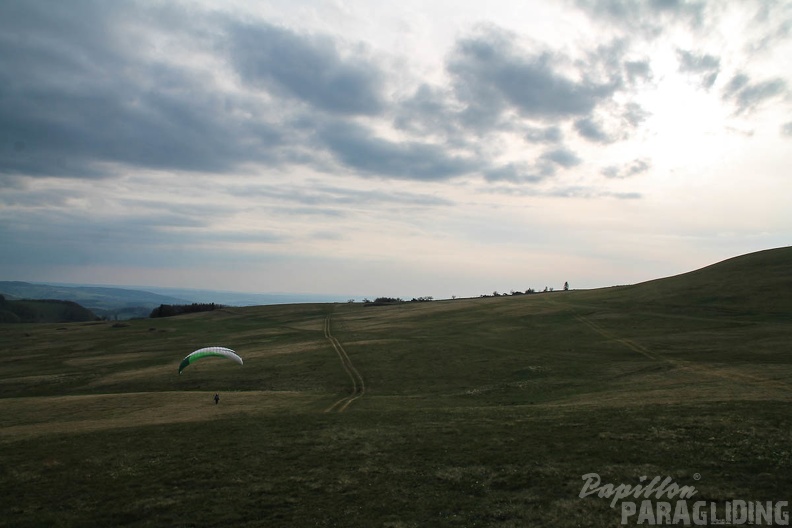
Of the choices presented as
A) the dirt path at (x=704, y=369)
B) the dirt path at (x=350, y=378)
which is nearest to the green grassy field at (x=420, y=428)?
the dirt path at (x=704, y=369)

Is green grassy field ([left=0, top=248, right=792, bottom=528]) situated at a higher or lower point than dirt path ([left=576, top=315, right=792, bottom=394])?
lower

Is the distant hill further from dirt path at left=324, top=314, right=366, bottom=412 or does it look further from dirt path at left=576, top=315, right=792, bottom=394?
dirt path at left=324, top=314, right=366, bottom=412

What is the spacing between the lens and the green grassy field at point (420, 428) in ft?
68.1

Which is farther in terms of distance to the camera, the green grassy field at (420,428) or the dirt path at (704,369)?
the dirt path at (704,369)

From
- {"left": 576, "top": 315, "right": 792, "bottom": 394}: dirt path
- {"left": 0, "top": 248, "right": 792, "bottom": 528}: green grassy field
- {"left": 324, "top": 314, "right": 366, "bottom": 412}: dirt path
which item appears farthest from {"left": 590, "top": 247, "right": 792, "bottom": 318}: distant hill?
{"left": 324, "top": 314, "right": 366, "bottom": 412}: dirt path

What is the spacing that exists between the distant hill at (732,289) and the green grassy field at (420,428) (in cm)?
123

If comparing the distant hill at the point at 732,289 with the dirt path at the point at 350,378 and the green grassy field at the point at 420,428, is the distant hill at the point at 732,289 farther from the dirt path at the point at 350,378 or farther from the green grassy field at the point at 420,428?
the dirt path at the point at 350,378

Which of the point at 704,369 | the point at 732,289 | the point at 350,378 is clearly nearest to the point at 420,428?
the point at 350,378

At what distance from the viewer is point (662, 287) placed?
345 ft

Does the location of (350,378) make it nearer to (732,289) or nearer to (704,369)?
(704,369)

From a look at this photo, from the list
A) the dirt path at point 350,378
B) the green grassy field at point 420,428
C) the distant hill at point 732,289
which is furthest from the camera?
the distant hill at point 732,289

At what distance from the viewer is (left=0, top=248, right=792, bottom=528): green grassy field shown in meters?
20.8

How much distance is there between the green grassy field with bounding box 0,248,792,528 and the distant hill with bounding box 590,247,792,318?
1.23 metres

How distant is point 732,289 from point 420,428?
276ft
